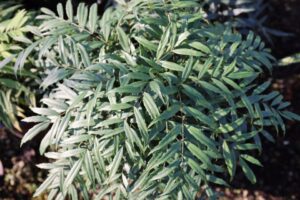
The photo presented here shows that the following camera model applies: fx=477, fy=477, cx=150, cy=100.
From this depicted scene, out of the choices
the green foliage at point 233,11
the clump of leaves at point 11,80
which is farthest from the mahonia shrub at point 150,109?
the green foliage at point 233,11

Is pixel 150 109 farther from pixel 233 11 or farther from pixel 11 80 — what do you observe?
pixel 233 11

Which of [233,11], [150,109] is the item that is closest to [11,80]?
[150,109]

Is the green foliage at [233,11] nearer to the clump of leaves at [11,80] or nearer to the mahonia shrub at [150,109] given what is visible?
the mahonia shrub at [150,109]

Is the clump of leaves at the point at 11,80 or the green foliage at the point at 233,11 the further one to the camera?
the green foliage at the point at 233,11

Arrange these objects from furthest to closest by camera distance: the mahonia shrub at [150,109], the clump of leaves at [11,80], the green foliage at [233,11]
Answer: the green foliage at [233,11] < the clump of leaves at [11,80] < the mahonia shrub at [150,109]

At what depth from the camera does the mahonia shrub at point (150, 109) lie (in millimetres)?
1694

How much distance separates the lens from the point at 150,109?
166 cm

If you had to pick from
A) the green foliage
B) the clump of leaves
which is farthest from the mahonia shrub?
the green foliage

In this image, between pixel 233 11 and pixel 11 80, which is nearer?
pixel 11 80

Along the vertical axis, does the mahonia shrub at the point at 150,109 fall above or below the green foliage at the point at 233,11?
above

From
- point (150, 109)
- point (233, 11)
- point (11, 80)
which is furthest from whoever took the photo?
point (233, 11)

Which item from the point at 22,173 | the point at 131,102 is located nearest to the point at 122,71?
the point at 131,102

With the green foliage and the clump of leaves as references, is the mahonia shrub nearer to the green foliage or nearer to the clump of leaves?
the clump of leaves

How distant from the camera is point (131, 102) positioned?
1757mm
